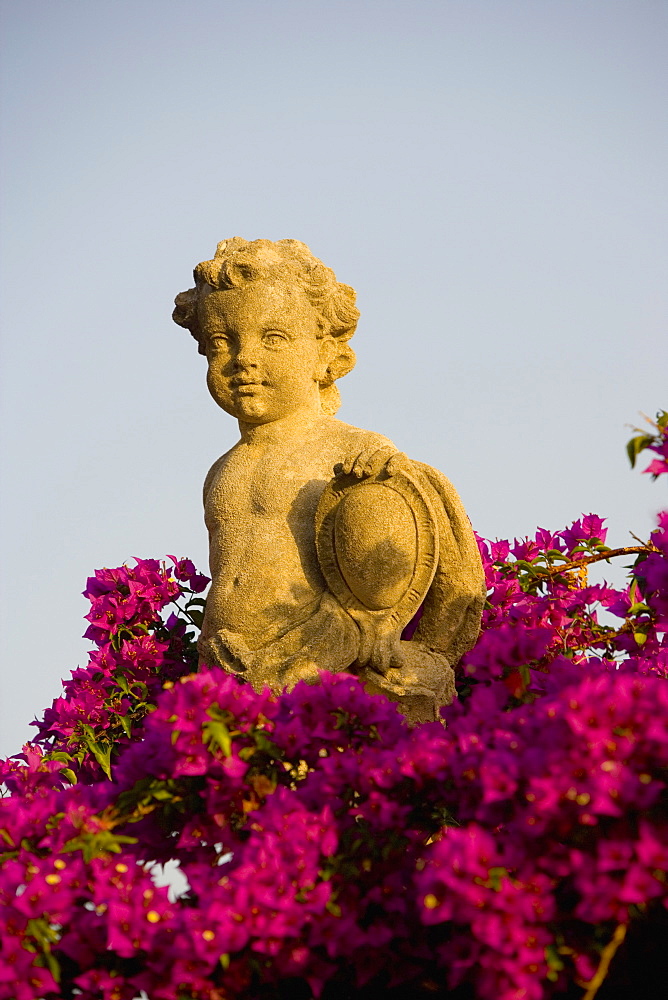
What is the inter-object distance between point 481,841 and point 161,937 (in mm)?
792

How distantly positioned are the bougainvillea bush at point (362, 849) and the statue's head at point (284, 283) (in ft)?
7.06

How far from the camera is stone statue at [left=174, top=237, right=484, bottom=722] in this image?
484cm

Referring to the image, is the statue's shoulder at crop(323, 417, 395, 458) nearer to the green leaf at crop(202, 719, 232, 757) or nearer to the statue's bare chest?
the statue's bare chest

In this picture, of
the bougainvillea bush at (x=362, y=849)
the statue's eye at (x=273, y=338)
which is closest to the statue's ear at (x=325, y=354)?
the statue's eye at (x=273, y=338)

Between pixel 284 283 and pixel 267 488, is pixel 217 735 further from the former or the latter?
pixel 284 283

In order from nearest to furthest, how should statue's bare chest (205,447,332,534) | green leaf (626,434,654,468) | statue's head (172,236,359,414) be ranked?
green leaf (626,434,654,468) → statue's bare chest (205,447,332,534) → statue's head (172,236,359,414)

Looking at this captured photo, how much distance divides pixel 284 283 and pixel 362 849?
275 cm

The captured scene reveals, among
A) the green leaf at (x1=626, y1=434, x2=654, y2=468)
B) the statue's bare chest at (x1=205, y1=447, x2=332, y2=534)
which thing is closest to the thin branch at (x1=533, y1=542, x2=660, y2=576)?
the statue's bare chest at (x1=205, y1=447, x2=332, y2=534)

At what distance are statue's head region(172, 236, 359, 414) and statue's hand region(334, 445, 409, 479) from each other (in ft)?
2.81

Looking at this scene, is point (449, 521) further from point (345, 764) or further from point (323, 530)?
point (345, 764)

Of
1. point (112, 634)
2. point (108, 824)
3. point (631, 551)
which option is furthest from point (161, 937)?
point (631, 551)

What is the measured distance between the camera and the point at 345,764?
3447 millimetres

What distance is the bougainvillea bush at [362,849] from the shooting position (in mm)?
2865

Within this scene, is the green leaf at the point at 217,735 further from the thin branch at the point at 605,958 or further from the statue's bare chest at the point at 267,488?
the statue's bare chest at the point at 267,488
